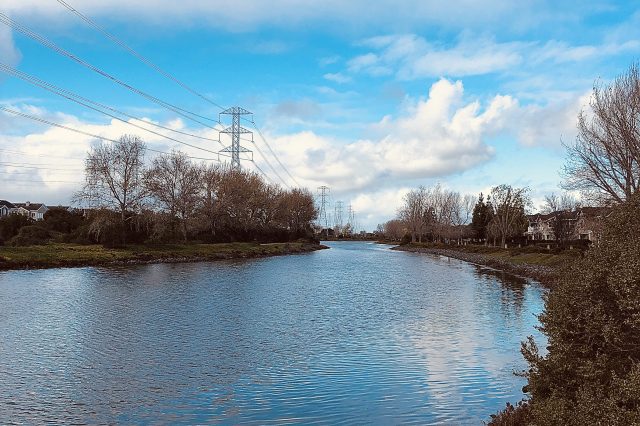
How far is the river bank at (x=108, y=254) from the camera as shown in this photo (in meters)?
46.3

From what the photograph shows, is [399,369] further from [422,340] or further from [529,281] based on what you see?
[529,281]

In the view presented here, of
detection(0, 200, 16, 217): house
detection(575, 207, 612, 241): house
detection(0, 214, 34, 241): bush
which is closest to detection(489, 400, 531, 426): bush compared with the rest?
detection(575, 207, 612, 241): house

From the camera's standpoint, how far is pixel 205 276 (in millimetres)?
41125

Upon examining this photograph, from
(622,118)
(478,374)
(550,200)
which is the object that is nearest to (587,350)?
(478,374)

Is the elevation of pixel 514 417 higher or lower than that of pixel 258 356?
higher

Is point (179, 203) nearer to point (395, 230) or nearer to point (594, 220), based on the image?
point (594, 220)

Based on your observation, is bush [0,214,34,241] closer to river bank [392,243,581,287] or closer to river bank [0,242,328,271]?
river bank [0,242,328,271]

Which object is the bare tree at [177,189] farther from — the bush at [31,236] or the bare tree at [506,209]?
the bare tree at [506,209]

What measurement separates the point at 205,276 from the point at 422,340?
2681 centimetres

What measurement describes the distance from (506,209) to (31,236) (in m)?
67.6

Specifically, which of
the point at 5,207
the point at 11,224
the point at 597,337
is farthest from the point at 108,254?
the point at 5,207

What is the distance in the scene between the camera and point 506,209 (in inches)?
3396

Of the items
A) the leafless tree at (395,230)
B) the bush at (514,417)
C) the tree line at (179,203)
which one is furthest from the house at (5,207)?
the bush at (514,417)

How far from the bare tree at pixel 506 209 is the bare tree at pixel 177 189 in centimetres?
4752
